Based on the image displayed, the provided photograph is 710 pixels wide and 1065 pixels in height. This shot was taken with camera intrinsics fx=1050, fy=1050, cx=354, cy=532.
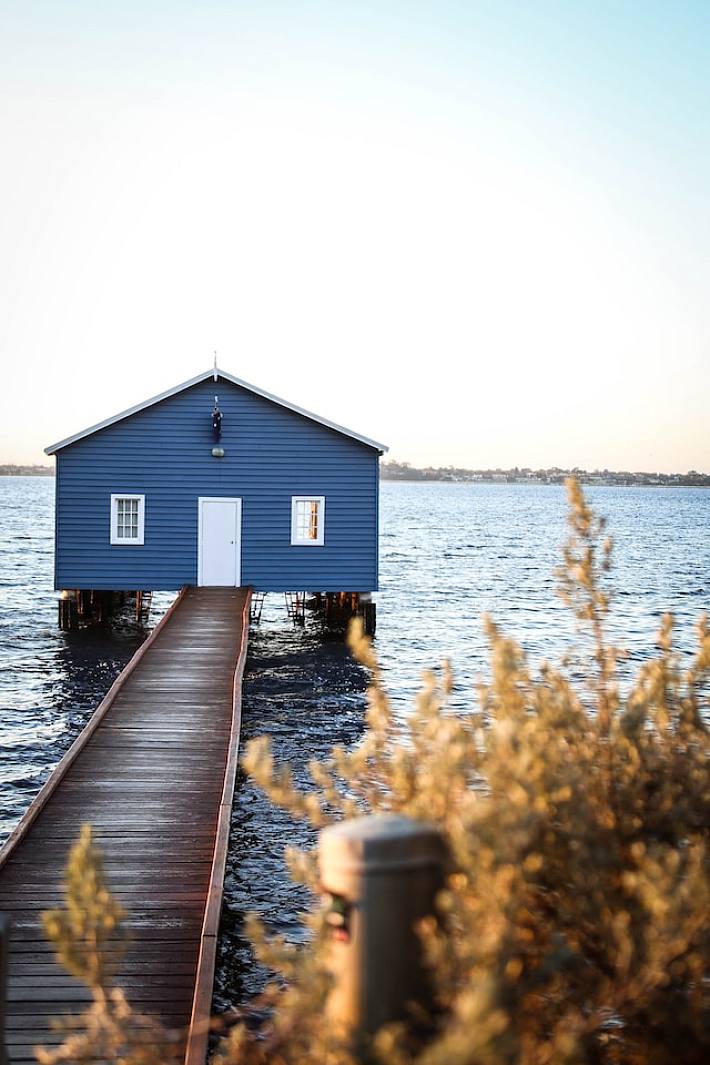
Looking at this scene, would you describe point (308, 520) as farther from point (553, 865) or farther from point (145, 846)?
point (553, 865)

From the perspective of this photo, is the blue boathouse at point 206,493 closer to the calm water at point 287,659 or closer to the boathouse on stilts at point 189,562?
the boathouse on stilts at point 189,562

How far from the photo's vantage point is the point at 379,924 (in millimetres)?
2979

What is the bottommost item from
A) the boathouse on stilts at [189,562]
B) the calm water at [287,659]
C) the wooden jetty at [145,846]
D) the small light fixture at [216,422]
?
the calm water at [287,659]

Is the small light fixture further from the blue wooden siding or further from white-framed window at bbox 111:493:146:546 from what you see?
white-framed window at bbox 111:493:146:546

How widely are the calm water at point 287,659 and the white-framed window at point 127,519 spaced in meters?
2.79

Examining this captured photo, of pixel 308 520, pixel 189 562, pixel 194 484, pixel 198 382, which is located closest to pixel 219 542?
pixel 189 562

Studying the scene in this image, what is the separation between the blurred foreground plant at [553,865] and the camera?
8.74 ft

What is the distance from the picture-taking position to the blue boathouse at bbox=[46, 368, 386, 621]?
25.2m

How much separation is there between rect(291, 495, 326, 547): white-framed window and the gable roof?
5.67 feet

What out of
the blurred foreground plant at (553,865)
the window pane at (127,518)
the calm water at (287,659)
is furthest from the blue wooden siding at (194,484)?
the blurred foreground plant at (553,865)

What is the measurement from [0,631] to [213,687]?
16129 mm

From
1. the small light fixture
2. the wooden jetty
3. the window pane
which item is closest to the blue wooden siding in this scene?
the small light fixture

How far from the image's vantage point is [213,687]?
15797mm

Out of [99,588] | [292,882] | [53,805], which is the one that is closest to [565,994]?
[53,805]
